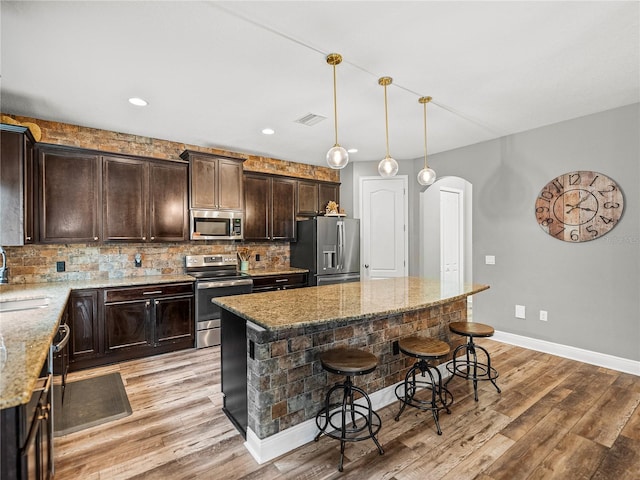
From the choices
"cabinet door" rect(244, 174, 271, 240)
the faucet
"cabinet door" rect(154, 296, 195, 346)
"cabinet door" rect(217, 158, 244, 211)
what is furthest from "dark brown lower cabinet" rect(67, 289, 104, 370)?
"cabinet door" rect(244, 174, 271, 240)

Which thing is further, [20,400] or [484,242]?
[484,242]

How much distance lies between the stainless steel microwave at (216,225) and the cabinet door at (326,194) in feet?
5.12

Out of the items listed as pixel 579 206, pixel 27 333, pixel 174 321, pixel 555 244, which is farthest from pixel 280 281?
pixel 579 206

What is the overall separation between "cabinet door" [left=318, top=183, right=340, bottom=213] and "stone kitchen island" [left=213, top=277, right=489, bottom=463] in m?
3.05

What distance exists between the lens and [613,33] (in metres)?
2.15

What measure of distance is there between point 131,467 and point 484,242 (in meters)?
4.49

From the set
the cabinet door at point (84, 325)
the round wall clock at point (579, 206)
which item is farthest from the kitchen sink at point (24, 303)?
the round wall clock at point (579, 206)

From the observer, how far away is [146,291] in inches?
145

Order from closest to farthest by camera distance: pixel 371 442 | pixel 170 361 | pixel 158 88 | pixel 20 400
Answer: pixel 20 400
pixel 371 442
pixel 158 88
pixel 170 361

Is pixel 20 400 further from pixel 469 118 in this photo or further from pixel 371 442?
pixel 469 118

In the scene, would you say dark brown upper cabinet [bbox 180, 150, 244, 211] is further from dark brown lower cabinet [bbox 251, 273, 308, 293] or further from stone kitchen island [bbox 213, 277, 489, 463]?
stone kitchen island [bbox 213, 277, 489, 463]

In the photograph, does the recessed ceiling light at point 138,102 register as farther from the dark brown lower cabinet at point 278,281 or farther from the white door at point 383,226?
the white door at point 383,226

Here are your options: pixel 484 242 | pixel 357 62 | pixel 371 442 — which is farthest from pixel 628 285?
pixel 357 62

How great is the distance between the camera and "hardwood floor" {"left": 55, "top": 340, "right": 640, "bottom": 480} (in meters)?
1.91
